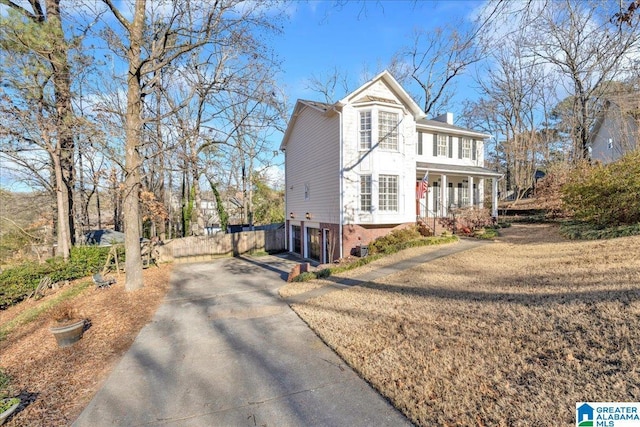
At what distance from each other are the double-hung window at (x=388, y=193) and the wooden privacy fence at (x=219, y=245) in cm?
949

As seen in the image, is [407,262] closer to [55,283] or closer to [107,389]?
[107,389]

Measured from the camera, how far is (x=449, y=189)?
19344 mm

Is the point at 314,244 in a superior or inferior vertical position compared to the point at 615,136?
inferior

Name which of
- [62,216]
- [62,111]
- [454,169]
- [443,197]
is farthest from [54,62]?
[454,169]

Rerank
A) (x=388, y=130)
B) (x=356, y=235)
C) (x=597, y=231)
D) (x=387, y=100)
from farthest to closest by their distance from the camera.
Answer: (x=387, y=100)
(x=388, y=130)
(x=356, y=235)
(x=597, y=231)

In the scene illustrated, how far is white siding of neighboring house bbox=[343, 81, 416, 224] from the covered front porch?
7.29 ft

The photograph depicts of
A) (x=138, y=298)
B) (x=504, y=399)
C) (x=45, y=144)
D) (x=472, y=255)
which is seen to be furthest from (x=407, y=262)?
(x=45, y=144)

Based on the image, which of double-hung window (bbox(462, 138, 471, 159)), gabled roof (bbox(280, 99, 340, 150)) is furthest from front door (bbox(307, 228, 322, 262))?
double-hung window (bbox(462, 138, 471, 159))

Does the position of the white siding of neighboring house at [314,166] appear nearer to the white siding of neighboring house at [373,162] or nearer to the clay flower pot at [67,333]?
the white siding of neighboring house at [373,162]

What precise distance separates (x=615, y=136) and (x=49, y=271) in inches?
1343

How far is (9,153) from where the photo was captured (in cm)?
1239

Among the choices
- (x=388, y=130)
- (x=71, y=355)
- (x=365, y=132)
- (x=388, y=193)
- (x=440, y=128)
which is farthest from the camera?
(x=440, y=128)

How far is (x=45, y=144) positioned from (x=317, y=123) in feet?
39.6

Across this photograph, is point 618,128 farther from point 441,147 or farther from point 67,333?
point 67,333
